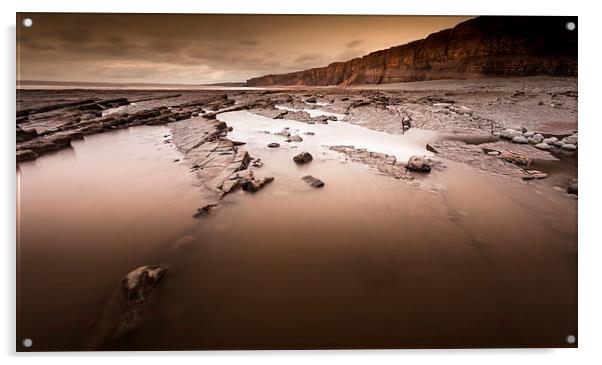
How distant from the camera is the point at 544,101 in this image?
2793 millimetres

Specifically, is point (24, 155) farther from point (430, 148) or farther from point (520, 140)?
point (520, 140)

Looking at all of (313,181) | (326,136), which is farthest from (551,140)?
(326,136)

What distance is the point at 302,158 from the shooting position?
346 centimetres

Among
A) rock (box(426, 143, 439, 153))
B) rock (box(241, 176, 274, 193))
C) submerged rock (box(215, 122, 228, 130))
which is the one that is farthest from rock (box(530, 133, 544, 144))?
submerged rock (box(215, 122, 228, 130))

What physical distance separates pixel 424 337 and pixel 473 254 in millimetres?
763

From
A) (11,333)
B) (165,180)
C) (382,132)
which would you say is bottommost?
(11,333)

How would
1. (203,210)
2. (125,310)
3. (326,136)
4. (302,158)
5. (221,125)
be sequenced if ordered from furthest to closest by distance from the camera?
1. (221,125)
2. (326,136)
3. (302,158)
4. (203,210)
5. (125,310)

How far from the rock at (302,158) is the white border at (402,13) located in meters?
1.47

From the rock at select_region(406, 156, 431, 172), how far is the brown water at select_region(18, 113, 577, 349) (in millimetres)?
196

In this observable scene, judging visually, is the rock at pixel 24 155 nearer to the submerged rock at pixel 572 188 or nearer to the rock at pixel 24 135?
the rock at pixel 24 135

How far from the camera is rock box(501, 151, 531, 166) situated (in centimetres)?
286

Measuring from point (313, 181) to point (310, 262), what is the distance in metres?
0.96
